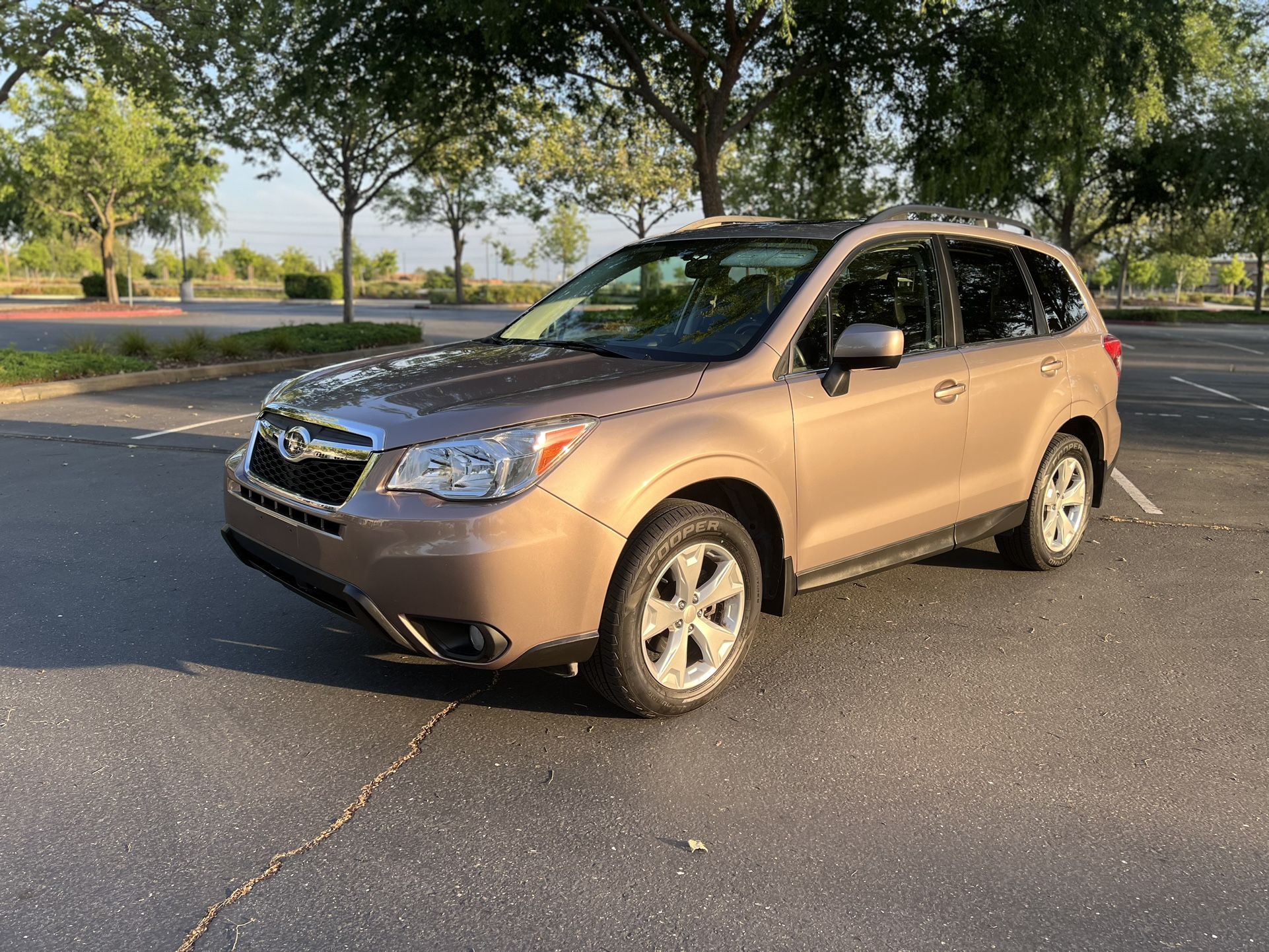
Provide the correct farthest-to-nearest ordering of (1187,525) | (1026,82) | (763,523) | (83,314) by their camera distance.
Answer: (83,314) < (1026,82) < (1187,525) < (763,523)

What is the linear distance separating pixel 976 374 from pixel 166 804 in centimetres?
377

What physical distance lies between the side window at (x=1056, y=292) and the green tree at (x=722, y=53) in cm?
872

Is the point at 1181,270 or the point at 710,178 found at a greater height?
the point at 1181,270

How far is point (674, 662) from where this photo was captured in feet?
12.2

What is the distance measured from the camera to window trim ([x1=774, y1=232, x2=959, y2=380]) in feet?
13.2

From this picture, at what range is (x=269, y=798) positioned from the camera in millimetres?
3158

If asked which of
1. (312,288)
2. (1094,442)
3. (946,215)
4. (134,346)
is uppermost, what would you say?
(312,288)

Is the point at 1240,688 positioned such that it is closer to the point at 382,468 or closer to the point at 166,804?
the point at 382,468

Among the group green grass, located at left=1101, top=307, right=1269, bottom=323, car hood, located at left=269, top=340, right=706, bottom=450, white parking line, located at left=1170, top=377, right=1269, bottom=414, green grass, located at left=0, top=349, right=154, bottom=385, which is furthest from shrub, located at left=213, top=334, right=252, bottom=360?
green grass, located at left=1101, top=307, right=1269, bottom=323

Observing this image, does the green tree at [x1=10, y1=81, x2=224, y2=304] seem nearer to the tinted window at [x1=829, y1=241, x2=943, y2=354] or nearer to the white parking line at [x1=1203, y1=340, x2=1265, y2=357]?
the white parking line at [x1=1203, y1=340, x2=1265, y2=357]

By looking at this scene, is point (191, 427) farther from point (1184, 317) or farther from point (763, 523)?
point (1184, 317)

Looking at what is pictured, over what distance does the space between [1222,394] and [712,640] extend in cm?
1370

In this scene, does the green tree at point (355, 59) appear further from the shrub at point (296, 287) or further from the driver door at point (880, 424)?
the shrub at point (296, 287)

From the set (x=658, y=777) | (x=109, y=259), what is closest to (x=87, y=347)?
(x=658, y=777)
